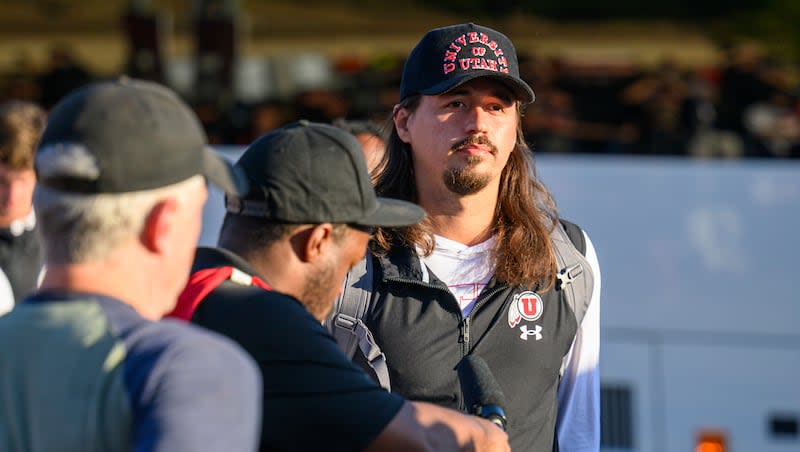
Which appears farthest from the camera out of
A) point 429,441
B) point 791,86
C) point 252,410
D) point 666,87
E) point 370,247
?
point 791,86

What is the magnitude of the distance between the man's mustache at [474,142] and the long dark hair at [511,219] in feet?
0.64

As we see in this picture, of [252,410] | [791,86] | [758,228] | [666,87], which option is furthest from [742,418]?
[252,410]

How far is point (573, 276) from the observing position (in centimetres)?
290

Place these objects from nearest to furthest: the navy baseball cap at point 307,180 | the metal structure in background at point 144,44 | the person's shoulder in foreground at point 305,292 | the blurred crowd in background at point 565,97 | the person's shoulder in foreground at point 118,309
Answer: the person's shoulder in foreground at point 118,309 < the person's shoulder in foreground at point 305,292 < the navy baseball cap at point 307,180 < the blurred crowd in background at point 565,97 < the metal structure in background at point 144,44

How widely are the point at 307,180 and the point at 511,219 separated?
3.73 feet

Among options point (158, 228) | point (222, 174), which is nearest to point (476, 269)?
point (222, 174)

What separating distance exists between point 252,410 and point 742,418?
14.2 feet

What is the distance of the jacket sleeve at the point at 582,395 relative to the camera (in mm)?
2920

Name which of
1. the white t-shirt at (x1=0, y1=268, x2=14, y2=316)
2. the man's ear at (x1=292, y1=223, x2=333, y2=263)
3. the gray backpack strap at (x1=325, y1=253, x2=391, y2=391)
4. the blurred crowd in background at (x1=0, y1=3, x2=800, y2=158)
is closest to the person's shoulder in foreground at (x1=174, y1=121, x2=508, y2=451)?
the man's ear at (x1=292, y1=223, x2=333, y2=263)

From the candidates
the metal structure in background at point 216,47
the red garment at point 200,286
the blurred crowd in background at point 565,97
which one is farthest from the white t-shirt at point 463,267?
the metal structure in background at point 216,47

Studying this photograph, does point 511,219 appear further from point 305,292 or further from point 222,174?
point 222,174

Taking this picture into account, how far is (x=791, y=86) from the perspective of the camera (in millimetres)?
7613

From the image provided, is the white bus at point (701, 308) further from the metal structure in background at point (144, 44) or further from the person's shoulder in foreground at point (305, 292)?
the person's shoulder in foreground at point (305, 292)

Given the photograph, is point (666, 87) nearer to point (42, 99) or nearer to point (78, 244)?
point (42, 99)
